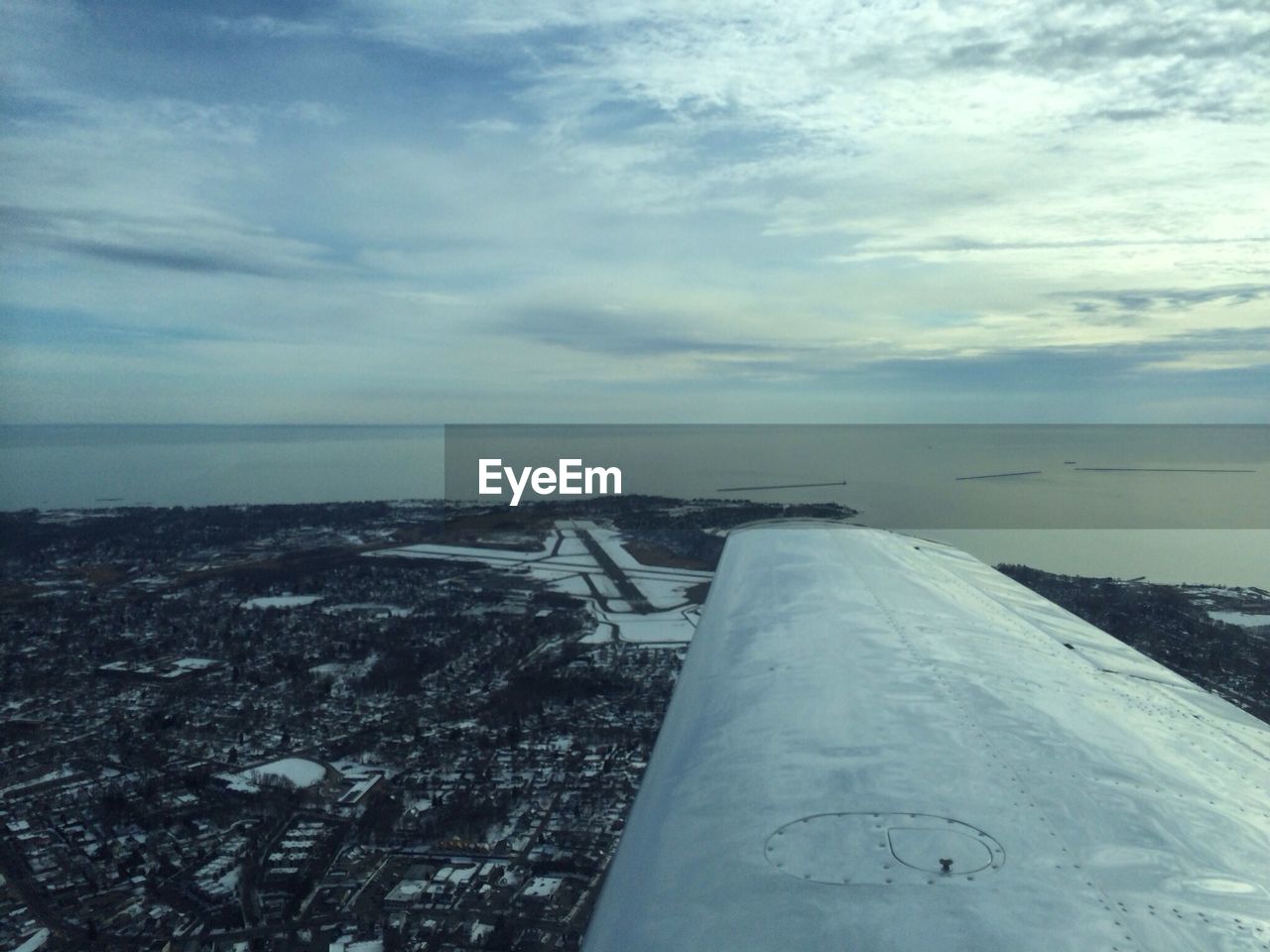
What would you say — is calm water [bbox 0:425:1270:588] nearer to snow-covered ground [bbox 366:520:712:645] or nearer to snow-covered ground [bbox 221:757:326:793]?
snow-covered ground [bbox 366:520:712:645]

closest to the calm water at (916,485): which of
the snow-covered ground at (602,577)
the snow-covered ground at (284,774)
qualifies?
the snow-covered ground at (602,577)

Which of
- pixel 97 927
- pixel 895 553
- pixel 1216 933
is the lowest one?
pixel 97 927

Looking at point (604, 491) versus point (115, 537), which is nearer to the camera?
point (115, 537)

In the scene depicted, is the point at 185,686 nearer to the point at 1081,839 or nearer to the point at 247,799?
the point at 247,799

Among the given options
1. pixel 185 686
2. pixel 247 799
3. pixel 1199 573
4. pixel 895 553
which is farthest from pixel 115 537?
pixel 1199 573

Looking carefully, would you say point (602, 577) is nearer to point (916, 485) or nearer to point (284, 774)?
point (284, 774)

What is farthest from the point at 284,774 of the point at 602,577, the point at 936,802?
the point at 602,577

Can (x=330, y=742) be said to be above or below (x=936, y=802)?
below
